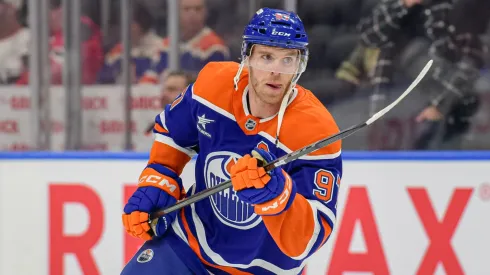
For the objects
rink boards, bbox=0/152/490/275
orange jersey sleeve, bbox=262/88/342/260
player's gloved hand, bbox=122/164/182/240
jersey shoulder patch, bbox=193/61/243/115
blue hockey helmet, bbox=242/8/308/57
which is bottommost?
rink boards, bbox=0/152/490/275

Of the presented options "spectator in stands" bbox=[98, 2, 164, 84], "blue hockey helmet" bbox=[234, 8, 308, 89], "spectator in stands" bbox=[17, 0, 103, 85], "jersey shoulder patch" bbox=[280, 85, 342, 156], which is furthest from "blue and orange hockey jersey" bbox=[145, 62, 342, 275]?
"spectator in stands" bbox=[17, 0, 103, 85]

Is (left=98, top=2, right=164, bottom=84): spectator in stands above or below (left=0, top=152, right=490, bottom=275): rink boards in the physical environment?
above

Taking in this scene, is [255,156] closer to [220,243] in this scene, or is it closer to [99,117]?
[220,243]

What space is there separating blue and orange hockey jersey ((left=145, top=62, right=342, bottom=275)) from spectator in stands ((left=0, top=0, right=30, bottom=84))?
1945 millimetres

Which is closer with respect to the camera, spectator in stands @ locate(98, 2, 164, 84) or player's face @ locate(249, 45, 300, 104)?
player's face @ locate(249, 45, 300, 104)

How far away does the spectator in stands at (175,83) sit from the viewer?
340 cm

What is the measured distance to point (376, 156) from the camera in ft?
8.95

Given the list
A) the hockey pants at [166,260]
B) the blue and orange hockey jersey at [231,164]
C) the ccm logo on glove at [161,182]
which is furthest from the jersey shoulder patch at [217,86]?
the hockey pants at [166,260]

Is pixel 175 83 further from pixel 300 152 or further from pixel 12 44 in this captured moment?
pixel 300 152

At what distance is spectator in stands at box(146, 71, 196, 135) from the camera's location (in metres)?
3.40

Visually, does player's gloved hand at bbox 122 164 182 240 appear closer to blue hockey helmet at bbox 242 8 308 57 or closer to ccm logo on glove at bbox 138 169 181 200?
ccm logo on glove at bbox 138 169 181 200

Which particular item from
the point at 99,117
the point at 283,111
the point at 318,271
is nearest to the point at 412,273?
the point at 318,271

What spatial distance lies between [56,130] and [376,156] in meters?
1.66

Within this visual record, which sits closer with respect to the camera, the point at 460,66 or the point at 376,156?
the point at 376,156
